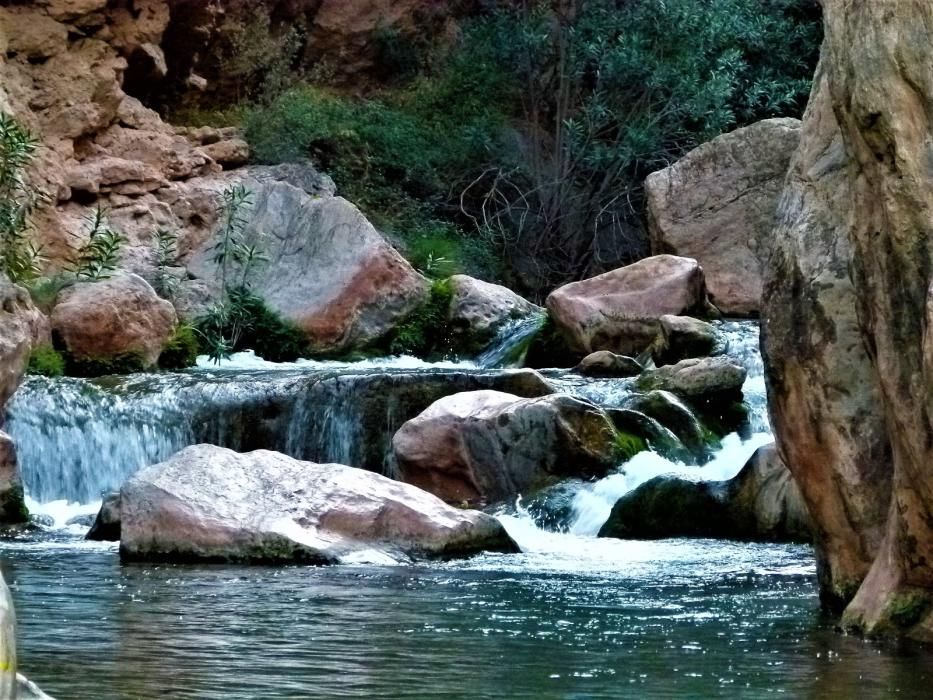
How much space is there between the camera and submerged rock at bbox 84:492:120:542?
1171cm

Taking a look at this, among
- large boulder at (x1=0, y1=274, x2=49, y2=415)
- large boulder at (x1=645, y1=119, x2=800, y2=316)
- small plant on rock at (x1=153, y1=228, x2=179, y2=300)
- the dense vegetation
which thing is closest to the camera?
large boulder at (x1=0, y1=274, x2=49, y2=415)

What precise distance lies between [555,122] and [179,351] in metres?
9.18

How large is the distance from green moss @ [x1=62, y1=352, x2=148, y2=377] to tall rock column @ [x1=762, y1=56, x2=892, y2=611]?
411 inches

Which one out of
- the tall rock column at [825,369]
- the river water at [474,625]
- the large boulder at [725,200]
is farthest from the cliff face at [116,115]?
the tall rock column at [825,369]

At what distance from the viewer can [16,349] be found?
14.0m

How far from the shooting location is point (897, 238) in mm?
6602

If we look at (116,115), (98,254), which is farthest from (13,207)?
(116,115)

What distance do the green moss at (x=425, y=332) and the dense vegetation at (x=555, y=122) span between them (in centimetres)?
328

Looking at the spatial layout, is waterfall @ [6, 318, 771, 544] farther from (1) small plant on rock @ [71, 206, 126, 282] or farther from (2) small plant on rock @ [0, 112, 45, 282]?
(2) small plant on rock @ [0, 112, 45, 282]

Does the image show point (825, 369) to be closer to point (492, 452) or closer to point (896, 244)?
point (896, 244)

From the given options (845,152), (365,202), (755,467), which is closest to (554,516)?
→ (755,467)

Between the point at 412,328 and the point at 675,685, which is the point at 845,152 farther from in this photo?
the point at 412,328

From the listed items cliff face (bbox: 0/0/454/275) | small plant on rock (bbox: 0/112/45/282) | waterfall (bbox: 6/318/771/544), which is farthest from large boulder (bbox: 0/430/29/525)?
cliff face (bbox: 0/0/454/275)

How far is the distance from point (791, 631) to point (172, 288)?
1361 centimetres
